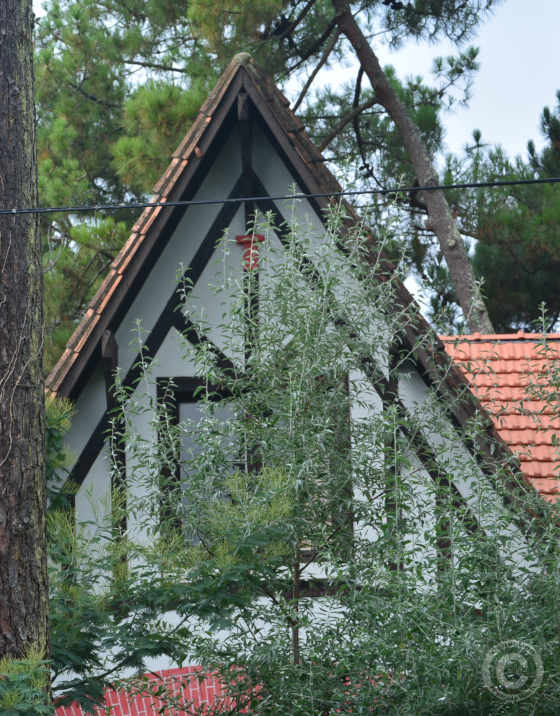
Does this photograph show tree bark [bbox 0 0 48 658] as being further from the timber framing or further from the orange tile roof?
the orange tile roof

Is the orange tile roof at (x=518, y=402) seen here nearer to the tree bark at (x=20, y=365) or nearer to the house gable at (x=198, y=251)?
the house gable at (x=198, y=251)

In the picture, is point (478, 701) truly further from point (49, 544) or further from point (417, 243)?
point (417, 243)

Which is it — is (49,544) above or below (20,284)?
below

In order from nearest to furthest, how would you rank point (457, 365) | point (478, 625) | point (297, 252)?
point (478, 625), point (297, 252), point (457, 365)

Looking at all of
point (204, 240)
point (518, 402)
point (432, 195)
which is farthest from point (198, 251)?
point (432, 195)

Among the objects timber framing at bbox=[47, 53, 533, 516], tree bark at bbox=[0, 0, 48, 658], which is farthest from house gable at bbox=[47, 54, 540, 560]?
tree bark at bbox=[0, 0, 48, 658]

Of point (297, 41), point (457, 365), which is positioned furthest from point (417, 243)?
point (457, 365)

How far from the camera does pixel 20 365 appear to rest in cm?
436

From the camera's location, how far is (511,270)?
15.2 metres

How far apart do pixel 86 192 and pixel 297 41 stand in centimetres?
423

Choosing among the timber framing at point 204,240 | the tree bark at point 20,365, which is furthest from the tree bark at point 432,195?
the tree bark at point 20,365

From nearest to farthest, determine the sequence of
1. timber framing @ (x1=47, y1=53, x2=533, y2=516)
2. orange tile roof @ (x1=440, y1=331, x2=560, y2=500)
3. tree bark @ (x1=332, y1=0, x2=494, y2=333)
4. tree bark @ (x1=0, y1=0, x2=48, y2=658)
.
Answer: tree bark @ (x1=0, y1=0, x2=48, y2=658) → timber framing @ (x1=47, y1=53, x2=533, y2=516) → orange tile roof @ (x1=440, y1=331, x2=560, y2=500) → tree bark @ (x1=332, y1=0, x2=494, y2=333)

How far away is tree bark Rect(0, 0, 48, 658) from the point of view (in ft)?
13.6

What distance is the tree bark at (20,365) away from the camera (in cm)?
413
